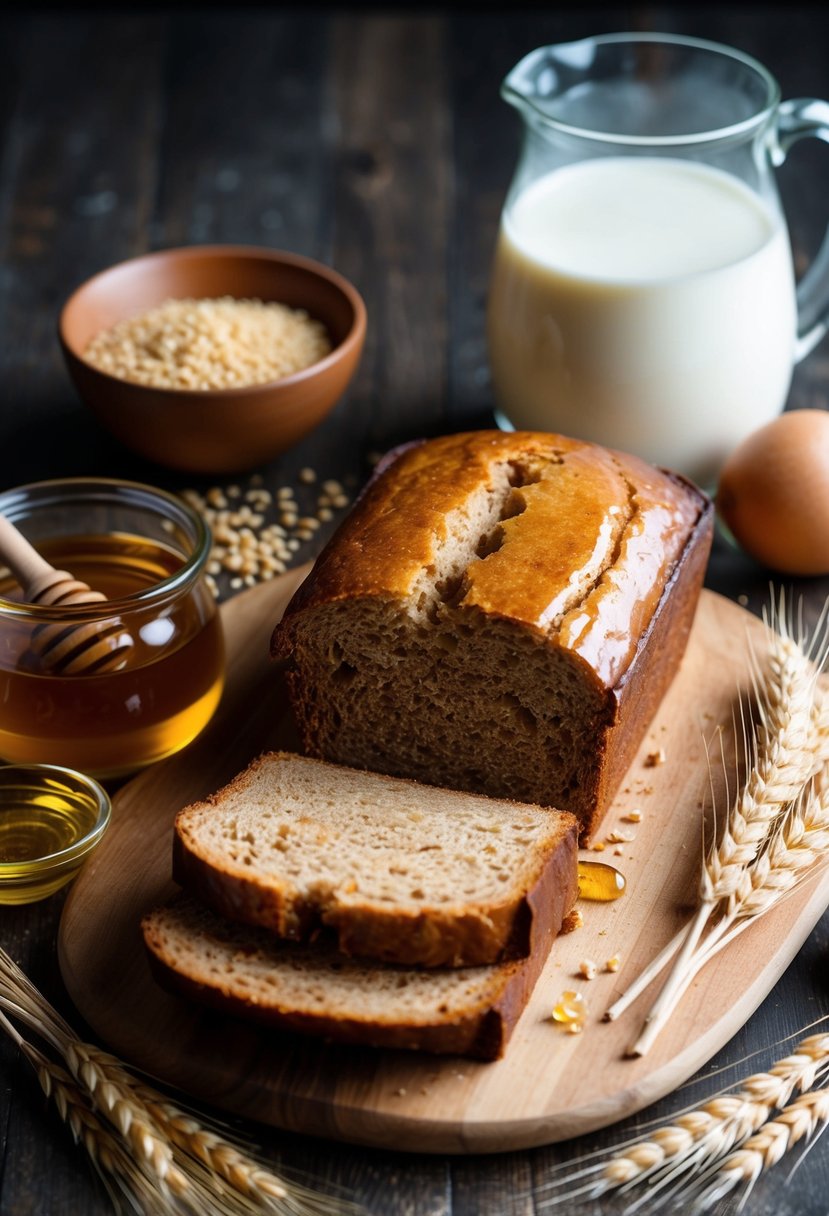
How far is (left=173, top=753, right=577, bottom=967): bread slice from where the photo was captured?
242 cm

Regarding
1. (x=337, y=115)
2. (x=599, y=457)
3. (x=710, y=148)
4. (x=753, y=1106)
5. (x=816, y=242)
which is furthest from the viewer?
(x=337, y=115)

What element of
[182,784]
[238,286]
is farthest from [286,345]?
[182,784]

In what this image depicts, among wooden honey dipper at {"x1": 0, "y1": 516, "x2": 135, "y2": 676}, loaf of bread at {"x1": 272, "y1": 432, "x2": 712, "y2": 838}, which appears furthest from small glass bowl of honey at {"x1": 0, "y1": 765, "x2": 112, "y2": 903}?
loaf of bread at {"x1": 272, "y1": 432, "x2": 712, "y2": 838}

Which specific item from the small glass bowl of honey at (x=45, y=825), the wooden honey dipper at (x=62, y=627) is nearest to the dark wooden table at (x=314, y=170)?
the wooden honey dipper at (x=62, y=627)

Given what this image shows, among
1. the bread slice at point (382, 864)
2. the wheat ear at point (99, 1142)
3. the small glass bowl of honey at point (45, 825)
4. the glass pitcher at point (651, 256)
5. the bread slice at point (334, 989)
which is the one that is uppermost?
the glass pitcher at point (651, 256)

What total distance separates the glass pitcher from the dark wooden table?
1.50 feet

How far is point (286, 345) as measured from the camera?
13.1 ft

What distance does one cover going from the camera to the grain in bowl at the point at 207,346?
3.83 metres

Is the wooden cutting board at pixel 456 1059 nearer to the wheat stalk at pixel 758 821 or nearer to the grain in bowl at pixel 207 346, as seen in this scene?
the wheat stalk at pixel 758 821

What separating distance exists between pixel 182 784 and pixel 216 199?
9.33 ft

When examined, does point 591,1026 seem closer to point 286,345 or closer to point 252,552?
point 252,552

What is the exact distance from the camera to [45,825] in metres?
2.87

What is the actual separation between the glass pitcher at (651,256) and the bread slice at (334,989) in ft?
5.50

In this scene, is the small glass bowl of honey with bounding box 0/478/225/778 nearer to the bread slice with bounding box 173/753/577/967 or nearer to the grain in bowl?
the bread slice with bounding box 173/753/577/967
